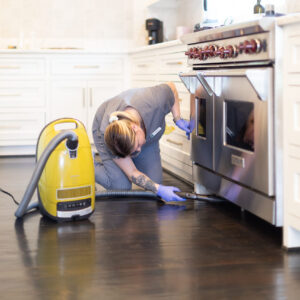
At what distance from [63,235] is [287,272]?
104 cm

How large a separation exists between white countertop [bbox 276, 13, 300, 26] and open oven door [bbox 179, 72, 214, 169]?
2.30 feet

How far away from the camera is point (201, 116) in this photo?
314 centimetres

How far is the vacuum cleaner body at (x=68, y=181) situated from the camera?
273 cm

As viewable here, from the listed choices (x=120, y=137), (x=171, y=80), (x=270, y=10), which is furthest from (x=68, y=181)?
(x=171, y=80)

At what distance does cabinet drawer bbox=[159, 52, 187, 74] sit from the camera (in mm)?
3693

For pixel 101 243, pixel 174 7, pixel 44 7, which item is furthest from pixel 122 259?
pixel 44 7

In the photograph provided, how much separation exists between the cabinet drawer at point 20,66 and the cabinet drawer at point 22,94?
0.09 m

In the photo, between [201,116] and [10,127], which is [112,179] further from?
[10,127]

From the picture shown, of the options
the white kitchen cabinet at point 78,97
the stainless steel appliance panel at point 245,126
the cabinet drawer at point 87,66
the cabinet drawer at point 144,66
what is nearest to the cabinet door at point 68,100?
the white kitchen cabinet at point 78,97

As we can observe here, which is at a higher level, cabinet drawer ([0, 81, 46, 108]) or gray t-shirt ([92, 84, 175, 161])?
cabinet drawer ([0, 81, 46, 108])

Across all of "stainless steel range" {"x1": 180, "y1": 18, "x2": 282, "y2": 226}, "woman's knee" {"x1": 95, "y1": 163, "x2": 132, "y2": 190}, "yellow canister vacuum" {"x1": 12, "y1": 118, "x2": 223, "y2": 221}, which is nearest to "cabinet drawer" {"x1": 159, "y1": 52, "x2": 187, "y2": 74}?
"stainless steel range" {"x1": 180, "y1": 18, "x2": 282, "y2": 226}

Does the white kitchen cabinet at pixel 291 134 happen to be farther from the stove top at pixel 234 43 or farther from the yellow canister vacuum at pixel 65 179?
the yellow canister vacuum at pixel 65 179

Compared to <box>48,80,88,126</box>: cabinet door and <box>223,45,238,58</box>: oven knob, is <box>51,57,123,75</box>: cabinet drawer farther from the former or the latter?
<box>223,45,238,58</box>: oven knob

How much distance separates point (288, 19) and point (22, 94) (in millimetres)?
3497
